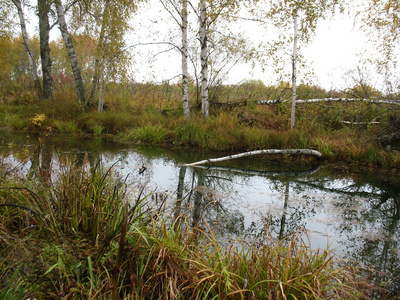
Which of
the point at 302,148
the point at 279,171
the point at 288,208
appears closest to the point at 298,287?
the point at 288,208

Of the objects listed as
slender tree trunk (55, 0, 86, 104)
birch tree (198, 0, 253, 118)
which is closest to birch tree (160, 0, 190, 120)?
birch tree (198, 0, 253, 118)

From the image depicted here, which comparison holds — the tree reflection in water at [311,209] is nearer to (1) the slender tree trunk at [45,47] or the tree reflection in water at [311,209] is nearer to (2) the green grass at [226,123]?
(2) the green grass at [226,123]

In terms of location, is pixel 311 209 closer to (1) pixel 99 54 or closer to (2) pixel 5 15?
(1) pixel 99 54

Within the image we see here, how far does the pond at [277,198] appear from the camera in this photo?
3291mm

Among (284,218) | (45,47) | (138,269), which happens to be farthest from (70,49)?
(138,269)

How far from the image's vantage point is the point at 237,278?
2.09 m

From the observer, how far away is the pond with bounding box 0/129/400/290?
3291 mm

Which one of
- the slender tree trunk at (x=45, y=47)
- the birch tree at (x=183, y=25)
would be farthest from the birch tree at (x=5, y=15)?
the birch tree at (x=183, y=25)

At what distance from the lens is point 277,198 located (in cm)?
487

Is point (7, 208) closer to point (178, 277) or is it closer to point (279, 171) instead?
point (178, 277)

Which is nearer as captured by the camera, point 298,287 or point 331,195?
point 298,287

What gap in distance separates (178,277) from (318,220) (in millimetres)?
2717

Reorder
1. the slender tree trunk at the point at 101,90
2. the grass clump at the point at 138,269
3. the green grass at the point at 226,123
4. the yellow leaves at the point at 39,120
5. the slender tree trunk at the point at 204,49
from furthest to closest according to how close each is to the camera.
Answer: the slender tree trunk at the point at 101,90, the yellow leaves at the point at 39,120, the slender tree trunk at the point at 204,49, the green grass at the point at 226,123, the grass clump at the point at 138,269

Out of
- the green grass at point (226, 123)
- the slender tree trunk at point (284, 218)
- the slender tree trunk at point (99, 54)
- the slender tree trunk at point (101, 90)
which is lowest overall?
the slender tree trunk at point (284, 218)
